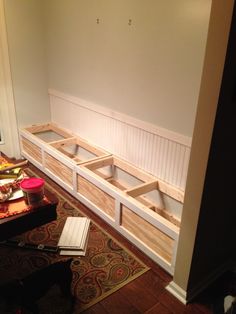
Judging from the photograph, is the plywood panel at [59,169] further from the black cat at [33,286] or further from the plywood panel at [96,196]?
the black cat at [33,286]

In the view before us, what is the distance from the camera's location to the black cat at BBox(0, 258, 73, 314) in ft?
4.61

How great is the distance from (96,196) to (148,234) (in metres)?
0.63

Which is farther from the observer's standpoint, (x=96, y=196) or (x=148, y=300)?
(x=96, y=196)

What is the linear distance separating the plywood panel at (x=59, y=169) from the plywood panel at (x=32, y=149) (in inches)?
7.1

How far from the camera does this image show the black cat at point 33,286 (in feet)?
4.61

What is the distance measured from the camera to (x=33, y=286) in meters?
1.44

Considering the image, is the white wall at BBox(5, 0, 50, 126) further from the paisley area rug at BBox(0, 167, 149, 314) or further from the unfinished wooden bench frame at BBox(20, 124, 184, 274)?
the paisley area rug at BBox(0, 167, 149, 314)

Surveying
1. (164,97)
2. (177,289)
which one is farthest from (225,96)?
(177,289)

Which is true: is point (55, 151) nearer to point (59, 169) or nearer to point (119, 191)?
point (59, 169)

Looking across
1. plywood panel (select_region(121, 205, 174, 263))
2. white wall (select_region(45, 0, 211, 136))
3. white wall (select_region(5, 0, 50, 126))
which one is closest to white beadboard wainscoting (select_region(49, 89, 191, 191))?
white wall (select_region(45, 0, 211, 136))

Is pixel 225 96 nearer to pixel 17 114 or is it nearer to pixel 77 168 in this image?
pixel 77 168

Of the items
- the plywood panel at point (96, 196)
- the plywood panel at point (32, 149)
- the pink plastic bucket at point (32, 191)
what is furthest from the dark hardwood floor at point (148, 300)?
the plywood panel at point (32, 149)

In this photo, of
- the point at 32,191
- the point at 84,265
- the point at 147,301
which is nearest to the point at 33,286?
the point at 32,191

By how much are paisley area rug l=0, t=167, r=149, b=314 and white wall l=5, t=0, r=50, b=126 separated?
68.9 inches
